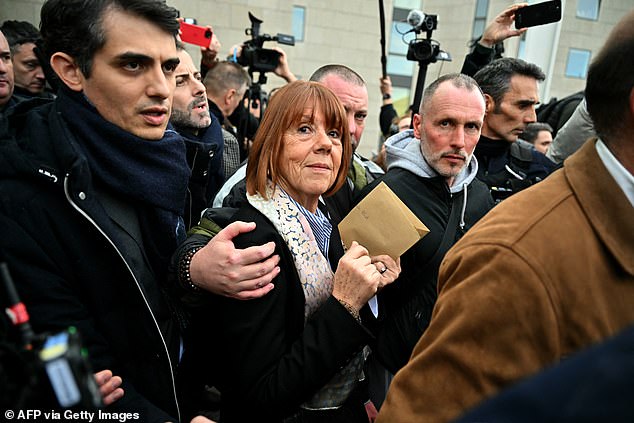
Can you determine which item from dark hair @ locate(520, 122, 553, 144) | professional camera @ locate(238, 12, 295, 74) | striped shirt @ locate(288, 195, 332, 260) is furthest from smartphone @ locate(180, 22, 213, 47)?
dark hair @ locate(520, 122, 553, 144)

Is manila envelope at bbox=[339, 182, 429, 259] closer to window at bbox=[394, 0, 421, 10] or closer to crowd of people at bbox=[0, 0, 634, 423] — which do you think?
crowd of people at bbox=[0, 0, 634, 423]

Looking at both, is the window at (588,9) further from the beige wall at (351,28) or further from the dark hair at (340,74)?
the dark hair at (340,74)

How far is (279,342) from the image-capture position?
53.9 inches

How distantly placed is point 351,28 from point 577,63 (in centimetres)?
1055

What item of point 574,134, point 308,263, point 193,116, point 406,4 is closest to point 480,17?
point 406,4

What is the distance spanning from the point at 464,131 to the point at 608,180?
1.44m

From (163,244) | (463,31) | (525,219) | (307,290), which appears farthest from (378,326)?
(463,31)

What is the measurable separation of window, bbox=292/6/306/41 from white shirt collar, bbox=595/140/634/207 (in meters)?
12.0

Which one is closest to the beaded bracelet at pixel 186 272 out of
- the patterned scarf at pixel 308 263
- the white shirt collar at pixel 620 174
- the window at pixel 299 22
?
the patterned scarf at pixel 308 263

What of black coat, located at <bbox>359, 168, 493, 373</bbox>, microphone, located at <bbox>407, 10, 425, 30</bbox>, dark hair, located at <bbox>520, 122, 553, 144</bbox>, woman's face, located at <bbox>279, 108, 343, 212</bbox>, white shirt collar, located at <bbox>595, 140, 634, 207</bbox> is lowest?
black coat, located at <bbox>359, 168, 493, 373</bbox>

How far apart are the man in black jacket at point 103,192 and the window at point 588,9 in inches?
805

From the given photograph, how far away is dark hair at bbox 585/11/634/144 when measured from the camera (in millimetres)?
945

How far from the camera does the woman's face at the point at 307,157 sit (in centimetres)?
155

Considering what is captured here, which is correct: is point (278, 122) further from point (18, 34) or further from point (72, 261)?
point (18, 34)
